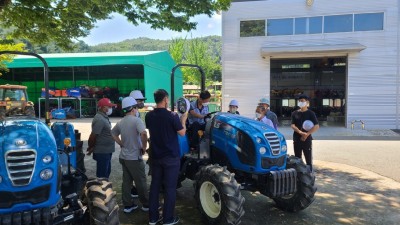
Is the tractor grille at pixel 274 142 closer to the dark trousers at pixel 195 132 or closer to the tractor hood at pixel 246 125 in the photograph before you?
the tractor hood at pixel 246 125

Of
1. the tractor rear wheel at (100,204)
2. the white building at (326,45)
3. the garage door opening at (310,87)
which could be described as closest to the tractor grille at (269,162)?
the tractor rear wheel at (100,204)

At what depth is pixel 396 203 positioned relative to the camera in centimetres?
600

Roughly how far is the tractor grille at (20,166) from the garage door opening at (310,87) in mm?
22350

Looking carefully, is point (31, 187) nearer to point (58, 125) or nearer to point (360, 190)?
point (58, 125)

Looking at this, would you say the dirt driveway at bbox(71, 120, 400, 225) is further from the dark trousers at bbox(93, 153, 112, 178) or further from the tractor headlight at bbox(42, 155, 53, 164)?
the tractor headlight at bbox(42, 155, 53, 164)

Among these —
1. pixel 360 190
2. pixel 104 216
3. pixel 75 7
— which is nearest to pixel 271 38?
pixel 75 7

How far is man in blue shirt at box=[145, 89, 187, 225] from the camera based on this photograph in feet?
15.2

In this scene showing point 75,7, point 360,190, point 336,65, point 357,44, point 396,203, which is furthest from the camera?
point 336,65

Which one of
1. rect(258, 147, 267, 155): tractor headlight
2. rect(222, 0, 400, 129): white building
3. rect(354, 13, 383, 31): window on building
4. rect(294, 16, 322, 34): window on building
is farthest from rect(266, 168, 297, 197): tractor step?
rect(354, 13, 383, 31): window on building

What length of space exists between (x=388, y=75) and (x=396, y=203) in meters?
14.3

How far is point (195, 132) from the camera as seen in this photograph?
19.2 ft

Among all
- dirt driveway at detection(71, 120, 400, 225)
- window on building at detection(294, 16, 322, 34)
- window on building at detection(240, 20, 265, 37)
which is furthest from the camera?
window on building at detection(240, 20, 265, 37)

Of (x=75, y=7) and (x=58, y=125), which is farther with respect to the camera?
(x=75, y=7)

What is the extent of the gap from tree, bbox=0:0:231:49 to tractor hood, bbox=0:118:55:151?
17.4ft
